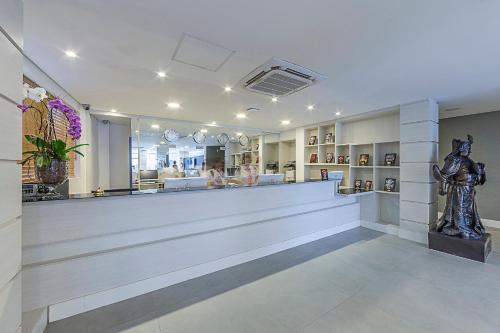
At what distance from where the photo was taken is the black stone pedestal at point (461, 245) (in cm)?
311

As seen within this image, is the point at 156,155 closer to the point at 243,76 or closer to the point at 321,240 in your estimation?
the point at 243,76

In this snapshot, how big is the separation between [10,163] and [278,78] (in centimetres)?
251

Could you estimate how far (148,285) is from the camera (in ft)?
7.60

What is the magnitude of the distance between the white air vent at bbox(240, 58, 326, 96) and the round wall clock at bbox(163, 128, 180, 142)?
352 cm

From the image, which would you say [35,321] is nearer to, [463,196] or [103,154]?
[103,154]

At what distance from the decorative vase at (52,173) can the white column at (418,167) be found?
5.06m

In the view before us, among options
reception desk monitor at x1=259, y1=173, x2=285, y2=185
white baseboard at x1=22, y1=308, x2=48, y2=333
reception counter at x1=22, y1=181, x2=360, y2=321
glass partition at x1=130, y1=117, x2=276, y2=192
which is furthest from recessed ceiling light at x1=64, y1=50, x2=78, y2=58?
reception desk monitor at x1=259, y1=173, x2=285, y2=185

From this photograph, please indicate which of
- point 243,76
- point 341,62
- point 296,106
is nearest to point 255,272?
point 243,76

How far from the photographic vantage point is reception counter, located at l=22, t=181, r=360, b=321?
1.85 meters

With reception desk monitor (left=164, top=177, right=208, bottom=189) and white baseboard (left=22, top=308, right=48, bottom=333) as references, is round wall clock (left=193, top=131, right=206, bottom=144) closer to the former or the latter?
reception desk monitor (left=164, top=177, right=208, bottom=189)

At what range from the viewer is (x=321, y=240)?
3932 mm

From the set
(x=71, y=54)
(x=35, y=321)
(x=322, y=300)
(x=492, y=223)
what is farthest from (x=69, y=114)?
(x=492, y=223)

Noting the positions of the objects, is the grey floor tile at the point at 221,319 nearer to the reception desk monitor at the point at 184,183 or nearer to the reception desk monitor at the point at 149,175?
the reception desk monitor at the point at 184,183

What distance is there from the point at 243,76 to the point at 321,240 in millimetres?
3123
